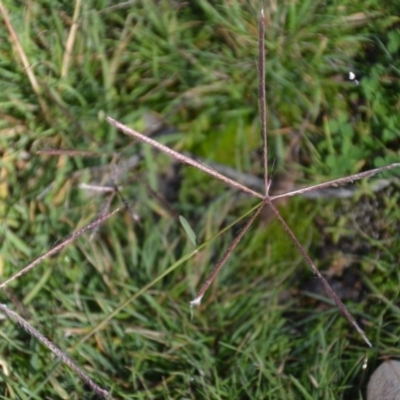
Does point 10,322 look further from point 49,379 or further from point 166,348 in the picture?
point 166,348

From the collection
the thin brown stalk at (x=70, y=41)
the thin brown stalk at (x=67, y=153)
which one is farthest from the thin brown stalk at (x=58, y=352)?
the thin brown stalk at (x=70, y=41)

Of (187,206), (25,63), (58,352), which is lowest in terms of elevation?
(187,206)

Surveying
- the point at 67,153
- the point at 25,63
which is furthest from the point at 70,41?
the point at 67,153

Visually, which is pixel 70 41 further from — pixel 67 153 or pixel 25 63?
pixel 67 153

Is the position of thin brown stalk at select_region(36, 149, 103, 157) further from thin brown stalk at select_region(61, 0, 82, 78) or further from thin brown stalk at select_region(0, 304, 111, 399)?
thin brown stalk at select_region(0, 304, 111, 399)

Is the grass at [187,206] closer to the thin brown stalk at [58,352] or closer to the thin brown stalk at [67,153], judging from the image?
the thin brown stalk at [67,153]

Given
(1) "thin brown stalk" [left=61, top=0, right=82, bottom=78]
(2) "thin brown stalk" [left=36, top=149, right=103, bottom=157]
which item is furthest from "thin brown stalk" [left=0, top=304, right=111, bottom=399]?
(1) "thin brown stalk" [left=61, top=0, right=82, bottom=78]
